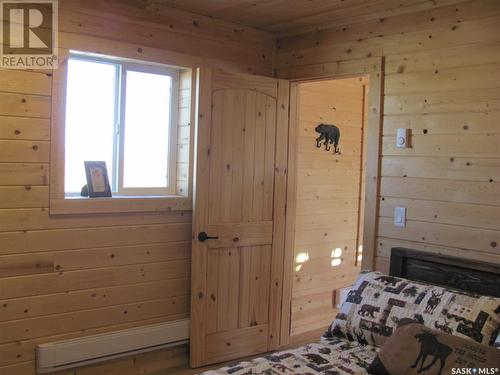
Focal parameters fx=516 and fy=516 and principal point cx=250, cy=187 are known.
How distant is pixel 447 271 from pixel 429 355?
0.95 m

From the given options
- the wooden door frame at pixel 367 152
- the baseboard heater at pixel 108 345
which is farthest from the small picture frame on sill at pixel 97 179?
the wooden door frame at pixel 367 152

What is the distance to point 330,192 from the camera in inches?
182

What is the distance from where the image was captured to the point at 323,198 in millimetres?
4570

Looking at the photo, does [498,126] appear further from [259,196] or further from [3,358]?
[3,358]

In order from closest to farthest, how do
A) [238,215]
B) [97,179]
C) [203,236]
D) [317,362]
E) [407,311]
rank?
[317,362]
[407,311]
[97,179]
[203,236]
[238,215]

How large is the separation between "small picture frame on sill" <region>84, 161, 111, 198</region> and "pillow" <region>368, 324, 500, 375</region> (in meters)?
1.92

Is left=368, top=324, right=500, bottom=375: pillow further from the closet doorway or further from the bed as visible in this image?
the closet doorway

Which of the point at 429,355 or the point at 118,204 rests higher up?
the point at 118,204

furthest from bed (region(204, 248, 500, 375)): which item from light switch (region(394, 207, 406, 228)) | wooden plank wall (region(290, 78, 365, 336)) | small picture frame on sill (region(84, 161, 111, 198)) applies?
small picture frame on sill (region(84, 161, 111, 198))

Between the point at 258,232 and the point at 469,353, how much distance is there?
196 centimetres

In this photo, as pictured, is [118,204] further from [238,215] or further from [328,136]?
[328,136]

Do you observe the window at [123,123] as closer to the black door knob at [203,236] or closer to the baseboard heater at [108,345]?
the black door knob at [203,236]

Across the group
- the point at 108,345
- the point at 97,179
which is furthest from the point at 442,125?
the point at 108,345

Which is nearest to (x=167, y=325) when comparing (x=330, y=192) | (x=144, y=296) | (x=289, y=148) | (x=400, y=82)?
(x=144, y=296)
